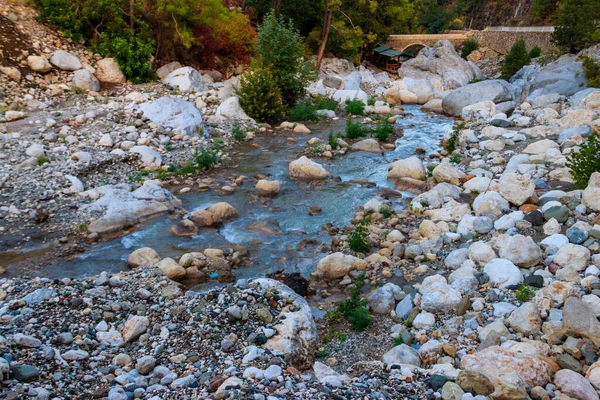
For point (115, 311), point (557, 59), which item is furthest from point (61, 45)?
point (557, 59)

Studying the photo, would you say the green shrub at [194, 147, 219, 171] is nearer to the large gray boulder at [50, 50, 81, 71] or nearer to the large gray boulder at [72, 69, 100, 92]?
the large gray boulder at [72, 69, 100, 92]

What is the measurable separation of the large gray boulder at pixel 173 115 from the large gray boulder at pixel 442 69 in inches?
709

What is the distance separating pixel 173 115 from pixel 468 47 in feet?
107

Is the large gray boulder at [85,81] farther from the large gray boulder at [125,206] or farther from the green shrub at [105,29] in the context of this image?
the large gray boulder at [125,206]

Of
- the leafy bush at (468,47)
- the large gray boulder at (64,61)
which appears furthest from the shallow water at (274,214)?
the leafy bush at (468,47)

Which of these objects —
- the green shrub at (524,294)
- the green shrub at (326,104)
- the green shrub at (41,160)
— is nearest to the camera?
the green shrub at (524,294)

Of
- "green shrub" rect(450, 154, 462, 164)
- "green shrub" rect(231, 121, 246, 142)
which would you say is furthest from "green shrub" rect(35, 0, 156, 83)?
"green shrub" rect(450, 154, 462, 164)

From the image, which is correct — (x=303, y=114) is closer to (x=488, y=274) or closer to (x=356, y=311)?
(x=488, y=274)

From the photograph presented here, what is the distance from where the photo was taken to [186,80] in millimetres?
16859

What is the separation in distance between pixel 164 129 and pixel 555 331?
10.7 metres

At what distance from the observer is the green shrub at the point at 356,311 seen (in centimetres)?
611

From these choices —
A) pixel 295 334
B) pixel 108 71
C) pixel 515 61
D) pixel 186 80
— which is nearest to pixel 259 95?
pixel 186 80

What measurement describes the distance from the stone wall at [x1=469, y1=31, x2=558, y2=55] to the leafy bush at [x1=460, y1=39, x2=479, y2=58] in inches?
24.5

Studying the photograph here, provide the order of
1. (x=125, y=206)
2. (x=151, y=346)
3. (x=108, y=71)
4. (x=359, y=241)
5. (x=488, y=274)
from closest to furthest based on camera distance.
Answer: (x=151, y=346) → (x=488, y=274) → (x=359, y=241) → (x=125, y=206) → (x=108, y=71)
